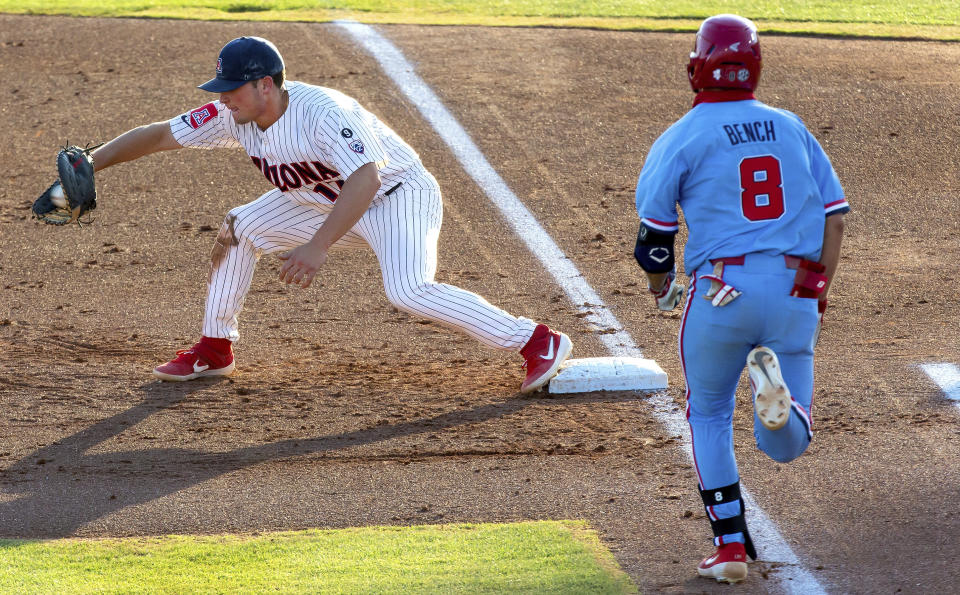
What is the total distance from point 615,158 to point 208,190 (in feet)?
8.63

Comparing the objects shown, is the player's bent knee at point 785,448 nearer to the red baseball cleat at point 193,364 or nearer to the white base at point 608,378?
the white base at point 608,378

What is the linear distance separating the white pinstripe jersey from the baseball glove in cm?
43

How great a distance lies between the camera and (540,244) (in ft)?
22.1

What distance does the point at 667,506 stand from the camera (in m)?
4.08

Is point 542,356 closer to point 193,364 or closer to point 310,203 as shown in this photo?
point 310,203

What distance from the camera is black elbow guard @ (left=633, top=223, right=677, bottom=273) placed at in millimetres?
3389

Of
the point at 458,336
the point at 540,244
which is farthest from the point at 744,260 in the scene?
the point at 540,244

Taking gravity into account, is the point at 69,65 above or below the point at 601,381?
above

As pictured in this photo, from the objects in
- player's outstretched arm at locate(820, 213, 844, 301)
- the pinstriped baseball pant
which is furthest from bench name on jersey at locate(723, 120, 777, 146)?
the pinstriped baseball pant

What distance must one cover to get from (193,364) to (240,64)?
144 centimetres

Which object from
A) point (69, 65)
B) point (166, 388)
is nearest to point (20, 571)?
point (166, 388)

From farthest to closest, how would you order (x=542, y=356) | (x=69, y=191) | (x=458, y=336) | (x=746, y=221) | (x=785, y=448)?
1. (x=458, y=336)
2. (x=542, y=356)
3. (x=69, y=191)
4. (x=785, y=448)
5. (x=746, y=221)

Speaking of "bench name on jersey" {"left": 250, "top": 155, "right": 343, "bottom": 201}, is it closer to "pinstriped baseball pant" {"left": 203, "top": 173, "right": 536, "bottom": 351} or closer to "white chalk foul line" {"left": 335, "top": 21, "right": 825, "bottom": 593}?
"pinstriped baseball pant" {"left": 203, "top": 173, "right": 536, "bottom": 351}

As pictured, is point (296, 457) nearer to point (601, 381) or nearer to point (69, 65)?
point (601, 381)
